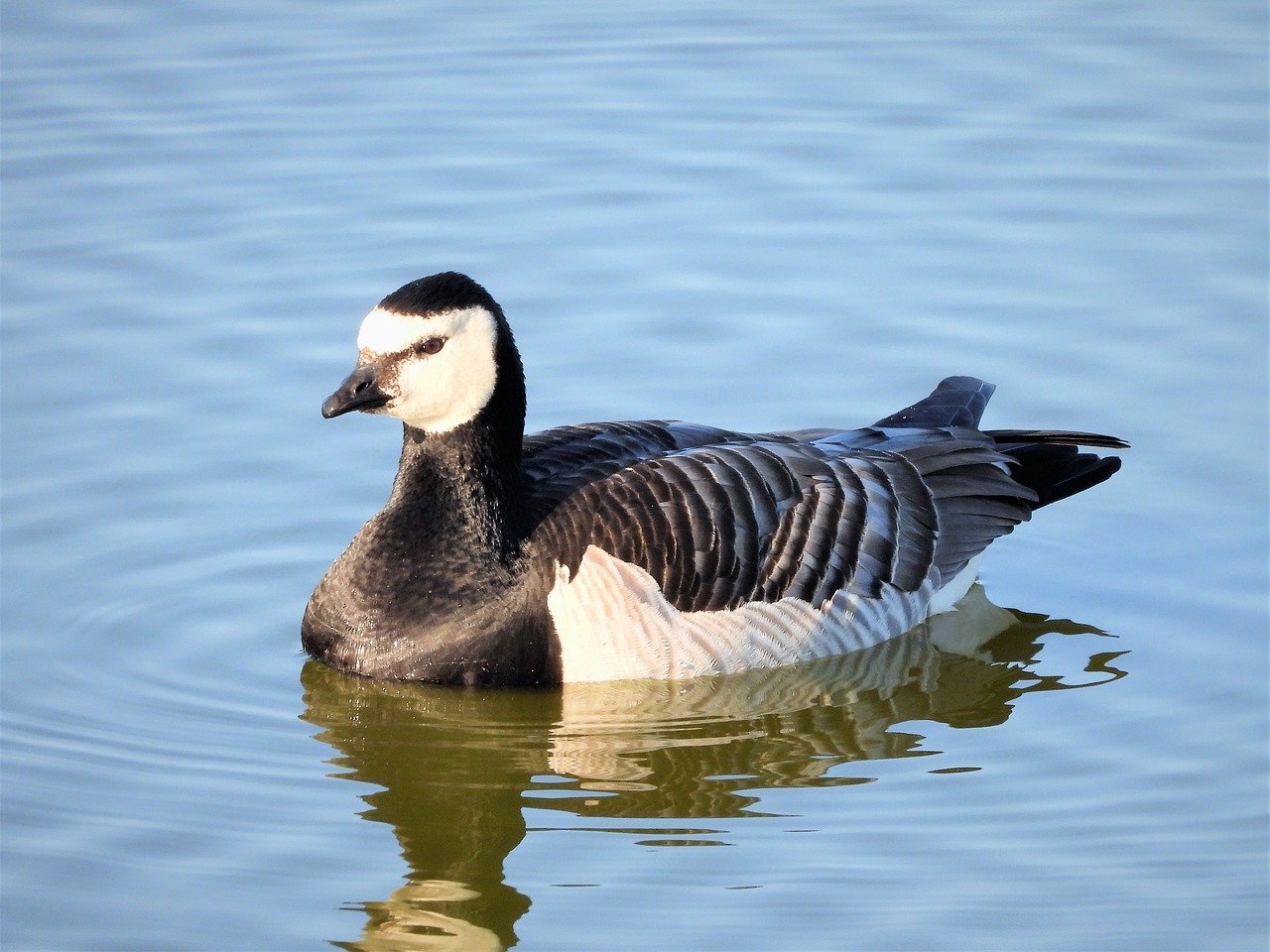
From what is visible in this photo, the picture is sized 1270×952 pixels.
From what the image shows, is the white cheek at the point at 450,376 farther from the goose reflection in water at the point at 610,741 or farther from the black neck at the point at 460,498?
the goose reflection in water at the point at 610,741

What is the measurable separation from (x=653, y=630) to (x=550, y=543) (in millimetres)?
751

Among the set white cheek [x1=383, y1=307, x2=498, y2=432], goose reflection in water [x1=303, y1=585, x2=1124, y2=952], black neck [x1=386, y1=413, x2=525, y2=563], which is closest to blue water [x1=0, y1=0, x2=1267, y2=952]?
goose reflection in water [x1=303, y1=585, x2=1124, y2=952]

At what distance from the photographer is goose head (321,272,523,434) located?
36.2 ft

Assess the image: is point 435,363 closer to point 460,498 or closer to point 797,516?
point 460,498

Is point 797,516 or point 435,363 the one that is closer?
point 435,363

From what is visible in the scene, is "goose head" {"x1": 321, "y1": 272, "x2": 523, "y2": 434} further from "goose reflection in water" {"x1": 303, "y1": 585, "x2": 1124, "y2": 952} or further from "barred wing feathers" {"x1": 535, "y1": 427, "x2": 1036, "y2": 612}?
"goose reflection in water" {"x1": 303, "y1": 585, "x2": 1124, "y2": 952}

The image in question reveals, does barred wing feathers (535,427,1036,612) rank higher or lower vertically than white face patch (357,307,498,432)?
lower

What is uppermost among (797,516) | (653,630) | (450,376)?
(450,376)

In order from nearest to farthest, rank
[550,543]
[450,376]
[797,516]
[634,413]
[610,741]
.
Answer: [610,741] < [450,376] < [550,543] < [797,516] < [634,413]

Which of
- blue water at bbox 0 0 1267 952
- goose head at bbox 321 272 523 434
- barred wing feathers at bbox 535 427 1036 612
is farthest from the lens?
barred wing feathers at bbox 535 427 1036 612

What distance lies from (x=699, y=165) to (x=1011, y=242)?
2.96 metres

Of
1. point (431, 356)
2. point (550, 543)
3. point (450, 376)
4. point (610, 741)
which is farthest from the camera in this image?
point (550, 543)

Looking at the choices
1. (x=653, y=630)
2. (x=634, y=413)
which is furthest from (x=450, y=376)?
(x=634, y=413)

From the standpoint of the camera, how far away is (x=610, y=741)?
1101cm
